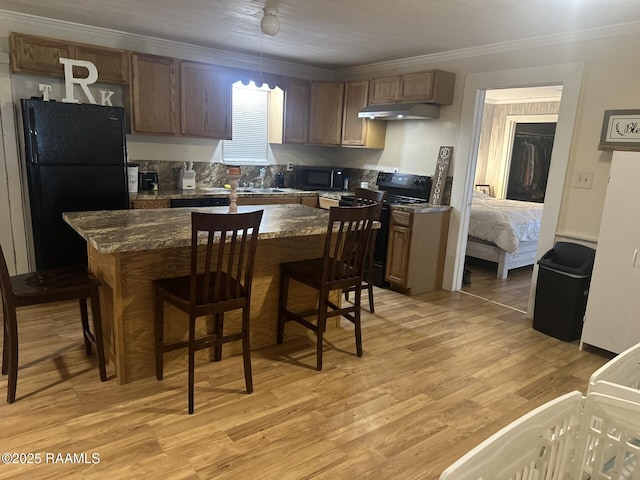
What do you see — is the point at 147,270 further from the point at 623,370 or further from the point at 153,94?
the point at 153,94

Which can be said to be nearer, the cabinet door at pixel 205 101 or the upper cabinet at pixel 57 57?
the upper cabinet at pixel 57 57

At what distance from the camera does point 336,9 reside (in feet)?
10.5

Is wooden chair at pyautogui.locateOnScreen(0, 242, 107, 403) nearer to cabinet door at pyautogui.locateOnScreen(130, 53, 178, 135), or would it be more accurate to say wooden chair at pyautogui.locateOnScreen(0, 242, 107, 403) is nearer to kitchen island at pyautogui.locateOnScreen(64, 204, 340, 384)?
kitchen island at pyautogui.locateOnScreen(64, 204, 340, 384)

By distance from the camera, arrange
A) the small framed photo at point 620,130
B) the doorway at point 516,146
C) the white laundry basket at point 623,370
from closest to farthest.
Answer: the white laundry basket at point 623,370 → the small framed photo at point 620,130 → the doorway at point 516,146

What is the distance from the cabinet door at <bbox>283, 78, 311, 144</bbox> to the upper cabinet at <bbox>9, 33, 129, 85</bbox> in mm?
1840

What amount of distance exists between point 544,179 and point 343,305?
5030mm

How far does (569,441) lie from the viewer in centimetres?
113

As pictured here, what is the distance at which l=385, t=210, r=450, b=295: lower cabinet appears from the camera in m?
4.35

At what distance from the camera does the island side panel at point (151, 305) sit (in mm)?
2498

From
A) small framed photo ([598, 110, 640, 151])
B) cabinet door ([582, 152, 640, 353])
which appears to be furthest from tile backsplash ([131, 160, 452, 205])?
cabinet door ([582, 152, 640, 353])

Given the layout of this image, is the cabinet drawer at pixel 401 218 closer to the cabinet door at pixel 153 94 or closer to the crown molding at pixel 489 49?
the crown molding at pixel 489 49

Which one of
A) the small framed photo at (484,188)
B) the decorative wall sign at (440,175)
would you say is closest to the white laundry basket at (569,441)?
the decorative wall sign at (440,175)

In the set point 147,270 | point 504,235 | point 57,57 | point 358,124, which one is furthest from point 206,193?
point 504,235

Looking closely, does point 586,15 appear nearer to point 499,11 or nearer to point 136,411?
point 499,11
